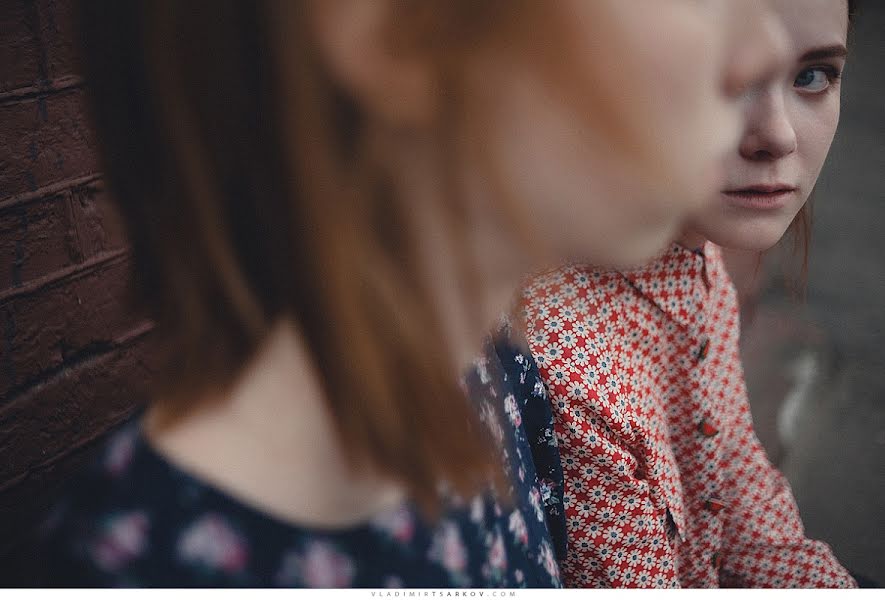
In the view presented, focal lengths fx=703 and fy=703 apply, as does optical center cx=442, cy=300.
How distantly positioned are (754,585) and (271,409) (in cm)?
121

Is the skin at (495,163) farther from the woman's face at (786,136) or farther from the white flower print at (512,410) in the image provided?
the woman's face at (786,136)

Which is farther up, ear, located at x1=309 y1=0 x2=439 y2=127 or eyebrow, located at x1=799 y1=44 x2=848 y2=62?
ear, located at x1=309 y1=0 x2=439 y2=127

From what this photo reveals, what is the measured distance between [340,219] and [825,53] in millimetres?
862

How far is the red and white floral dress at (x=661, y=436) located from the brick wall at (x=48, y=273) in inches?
25.0

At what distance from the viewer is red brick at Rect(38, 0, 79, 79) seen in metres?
0.89

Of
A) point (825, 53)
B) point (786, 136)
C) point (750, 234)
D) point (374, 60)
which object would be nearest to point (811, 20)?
point (825, 53)

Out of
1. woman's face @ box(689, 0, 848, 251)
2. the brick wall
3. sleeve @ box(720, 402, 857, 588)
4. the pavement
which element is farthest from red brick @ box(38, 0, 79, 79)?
the pavement

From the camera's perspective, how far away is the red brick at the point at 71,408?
932mm

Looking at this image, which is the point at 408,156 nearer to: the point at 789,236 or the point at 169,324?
the point at 169,324

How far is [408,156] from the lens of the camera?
50 centimetres

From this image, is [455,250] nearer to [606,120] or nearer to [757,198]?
[606,120]

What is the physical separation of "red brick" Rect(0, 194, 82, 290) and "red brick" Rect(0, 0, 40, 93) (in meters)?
0.15

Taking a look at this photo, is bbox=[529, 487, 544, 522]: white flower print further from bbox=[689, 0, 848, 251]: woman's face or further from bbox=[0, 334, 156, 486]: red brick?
bbox=[0, 334, 156, 486]: red brick

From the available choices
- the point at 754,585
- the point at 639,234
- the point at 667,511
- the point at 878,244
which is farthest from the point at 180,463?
the point at 878,244
